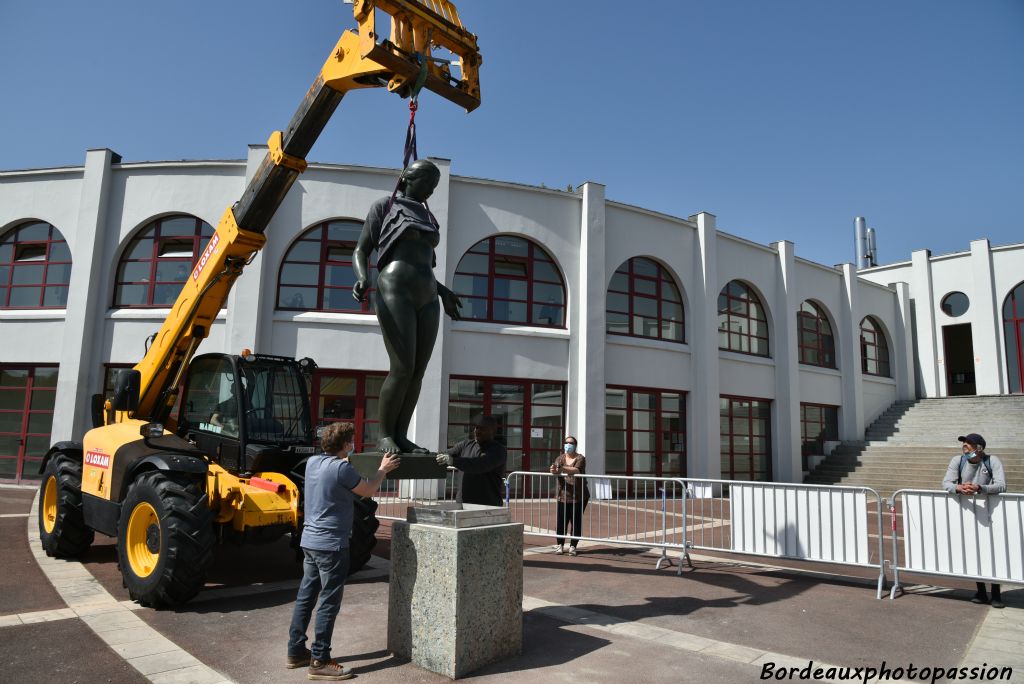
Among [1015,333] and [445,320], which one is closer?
[445,320]

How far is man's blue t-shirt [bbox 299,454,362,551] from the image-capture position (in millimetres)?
4277

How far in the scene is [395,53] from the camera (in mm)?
5281

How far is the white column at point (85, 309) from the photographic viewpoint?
15.3 meters

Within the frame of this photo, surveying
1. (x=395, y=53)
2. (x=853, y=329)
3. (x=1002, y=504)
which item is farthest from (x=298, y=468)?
(x=853, y=329)

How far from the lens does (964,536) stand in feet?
22.0

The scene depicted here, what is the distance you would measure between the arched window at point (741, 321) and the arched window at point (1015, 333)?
9.80 m

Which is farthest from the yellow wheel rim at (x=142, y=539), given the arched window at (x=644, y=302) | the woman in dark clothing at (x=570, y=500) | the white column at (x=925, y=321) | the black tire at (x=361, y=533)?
the white column at (x=925, y=321)

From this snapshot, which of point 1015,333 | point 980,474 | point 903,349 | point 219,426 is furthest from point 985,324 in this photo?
point 219,426

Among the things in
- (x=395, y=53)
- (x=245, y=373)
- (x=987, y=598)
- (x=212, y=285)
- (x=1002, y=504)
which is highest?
(x=395, y=53)

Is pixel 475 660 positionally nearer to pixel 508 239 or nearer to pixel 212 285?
pixel 212 285

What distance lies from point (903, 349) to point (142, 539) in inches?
1056

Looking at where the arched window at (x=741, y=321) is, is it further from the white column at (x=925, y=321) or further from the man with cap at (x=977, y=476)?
the man with cap at (x=977, y=476)

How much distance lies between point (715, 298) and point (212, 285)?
48.8 feet

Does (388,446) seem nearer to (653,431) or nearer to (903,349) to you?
(653,431)
